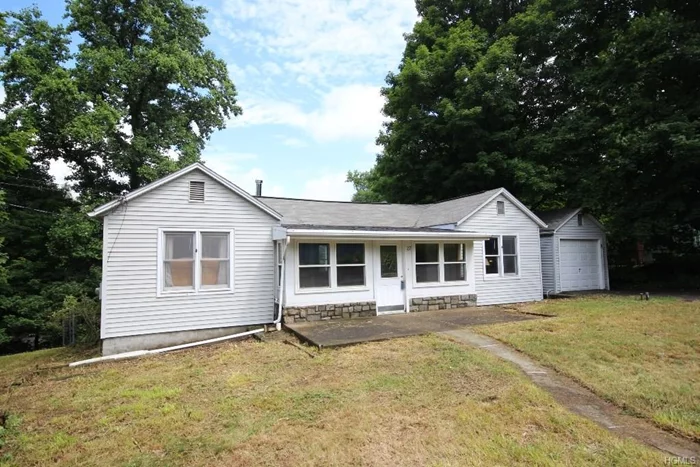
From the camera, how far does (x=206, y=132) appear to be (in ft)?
67.8

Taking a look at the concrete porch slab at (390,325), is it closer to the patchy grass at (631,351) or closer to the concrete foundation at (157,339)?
the patchy grass at (631,351)

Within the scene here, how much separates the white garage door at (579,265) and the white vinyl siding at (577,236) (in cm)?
15

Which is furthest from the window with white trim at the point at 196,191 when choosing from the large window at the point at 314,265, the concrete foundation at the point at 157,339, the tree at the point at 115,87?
the tree at the point at 115,87

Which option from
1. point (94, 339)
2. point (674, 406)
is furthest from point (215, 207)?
point (674, 406)

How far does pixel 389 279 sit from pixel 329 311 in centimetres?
212

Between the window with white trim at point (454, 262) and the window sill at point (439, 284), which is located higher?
the window with white trim at point (454, 262)

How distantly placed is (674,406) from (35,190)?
75.3ft

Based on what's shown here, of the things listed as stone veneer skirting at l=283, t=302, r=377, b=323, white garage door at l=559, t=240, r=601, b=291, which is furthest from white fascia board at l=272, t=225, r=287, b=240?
white garage door at l=559, t=240, r=601, b=291

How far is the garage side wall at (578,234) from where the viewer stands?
1454cm

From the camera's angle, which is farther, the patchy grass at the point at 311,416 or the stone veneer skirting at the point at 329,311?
the stone veneer skirting at the point at 329,311

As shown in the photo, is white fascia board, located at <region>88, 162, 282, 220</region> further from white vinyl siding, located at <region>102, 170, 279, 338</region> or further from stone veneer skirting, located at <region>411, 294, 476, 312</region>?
stone veneer skirting, located at <region>411, 294, 476, 312</region>

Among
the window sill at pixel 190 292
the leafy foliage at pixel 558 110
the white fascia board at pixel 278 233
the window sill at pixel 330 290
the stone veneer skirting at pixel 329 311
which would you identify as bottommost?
the stone veneer skirting at pixel 329 311

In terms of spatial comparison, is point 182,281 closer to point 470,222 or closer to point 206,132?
point 470,222

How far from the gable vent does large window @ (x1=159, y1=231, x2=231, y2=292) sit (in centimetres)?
83
